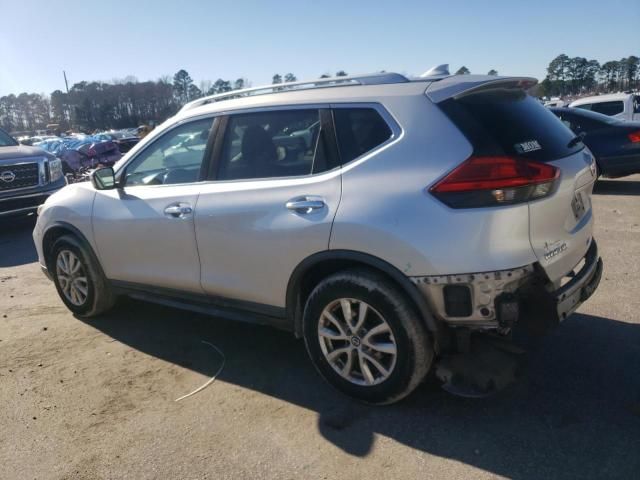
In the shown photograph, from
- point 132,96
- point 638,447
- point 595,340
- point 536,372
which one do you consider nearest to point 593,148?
point 595,340

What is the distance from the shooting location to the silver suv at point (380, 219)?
2.74 meters

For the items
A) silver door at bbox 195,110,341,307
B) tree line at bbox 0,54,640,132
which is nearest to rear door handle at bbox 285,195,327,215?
silver door at bbox 195,110,341,307

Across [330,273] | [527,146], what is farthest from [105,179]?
[527,146]

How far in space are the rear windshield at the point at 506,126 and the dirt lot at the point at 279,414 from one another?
56.1 inches

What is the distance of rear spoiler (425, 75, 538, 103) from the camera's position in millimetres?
2965

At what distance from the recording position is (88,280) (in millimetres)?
4715

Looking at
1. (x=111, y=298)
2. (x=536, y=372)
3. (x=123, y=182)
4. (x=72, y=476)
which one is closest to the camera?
(x=72, y=476)

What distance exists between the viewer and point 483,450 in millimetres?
2760

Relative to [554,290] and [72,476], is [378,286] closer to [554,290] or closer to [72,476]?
[554,290]

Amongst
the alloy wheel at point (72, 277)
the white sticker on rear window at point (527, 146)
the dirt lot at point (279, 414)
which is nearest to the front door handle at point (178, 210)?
the dirt lot at point (279, 414)

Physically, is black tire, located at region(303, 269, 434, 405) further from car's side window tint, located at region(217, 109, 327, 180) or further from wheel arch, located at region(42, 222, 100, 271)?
wheel arch, located at region(42, 222, 100, 271)

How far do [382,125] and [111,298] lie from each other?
306cm

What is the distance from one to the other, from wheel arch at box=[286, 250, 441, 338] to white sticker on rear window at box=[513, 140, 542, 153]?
0.89 metres

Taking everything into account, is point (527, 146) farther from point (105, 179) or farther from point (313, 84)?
point (105, 179)
